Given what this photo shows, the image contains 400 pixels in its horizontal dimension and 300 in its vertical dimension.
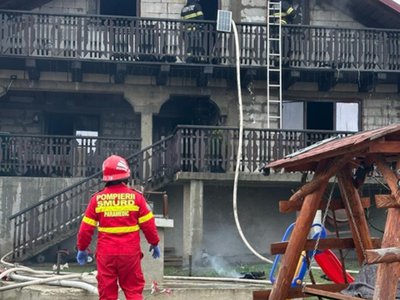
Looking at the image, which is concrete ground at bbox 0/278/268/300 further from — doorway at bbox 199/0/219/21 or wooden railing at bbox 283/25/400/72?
doorway at bbox 199/0/219/21

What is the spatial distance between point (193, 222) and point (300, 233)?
8.00 m

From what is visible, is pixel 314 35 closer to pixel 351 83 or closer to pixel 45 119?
pixel 351 83

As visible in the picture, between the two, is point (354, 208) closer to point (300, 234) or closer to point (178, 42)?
point (300, 234)

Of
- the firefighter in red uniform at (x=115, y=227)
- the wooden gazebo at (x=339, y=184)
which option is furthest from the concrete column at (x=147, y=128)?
the firefighter in red uniform at (x=115, y=227)

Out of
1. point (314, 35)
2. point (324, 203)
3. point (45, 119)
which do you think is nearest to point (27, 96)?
point (45, 119)

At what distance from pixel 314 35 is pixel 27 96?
7.48 m

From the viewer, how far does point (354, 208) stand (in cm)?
842

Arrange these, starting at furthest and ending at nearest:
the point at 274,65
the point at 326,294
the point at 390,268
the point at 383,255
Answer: the point at 274,65 → the point at 326,294 → the point at 390,268 → the point at 383,255

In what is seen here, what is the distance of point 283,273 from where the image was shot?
324 inches

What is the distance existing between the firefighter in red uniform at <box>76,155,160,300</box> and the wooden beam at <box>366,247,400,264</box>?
8.00 feet

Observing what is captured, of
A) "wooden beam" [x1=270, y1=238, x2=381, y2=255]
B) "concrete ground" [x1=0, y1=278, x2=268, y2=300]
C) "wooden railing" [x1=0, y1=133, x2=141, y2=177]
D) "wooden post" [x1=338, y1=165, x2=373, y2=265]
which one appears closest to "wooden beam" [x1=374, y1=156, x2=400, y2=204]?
"wooden post" [x1=338, y1=165, x2=373, y2=265]

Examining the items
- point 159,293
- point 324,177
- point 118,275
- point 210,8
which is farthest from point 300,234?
point 210,8

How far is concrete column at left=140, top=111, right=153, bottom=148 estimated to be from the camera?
18.3 metres

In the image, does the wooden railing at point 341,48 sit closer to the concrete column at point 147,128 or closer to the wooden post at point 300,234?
the concrete column at point 147,128
